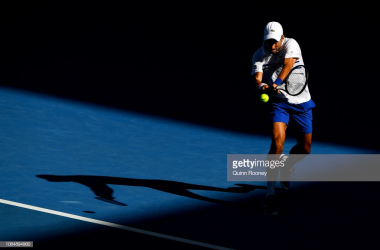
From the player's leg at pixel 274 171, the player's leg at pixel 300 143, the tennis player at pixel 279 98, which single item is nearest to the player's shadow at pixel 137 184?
the player's leg at pixel 300 143

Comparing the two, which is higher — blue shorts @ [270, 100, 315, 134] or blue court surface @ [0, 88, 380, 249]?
blue shorts @ [270, 100, 315, 134]

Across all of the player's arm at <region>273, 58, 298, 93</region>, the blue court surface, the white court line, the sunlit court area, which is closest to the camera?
the white court line

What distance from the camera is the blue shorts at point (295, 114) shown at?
7.06m

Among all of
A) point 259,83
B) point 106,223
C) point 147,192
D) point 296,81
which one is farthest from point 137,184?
point 296,81

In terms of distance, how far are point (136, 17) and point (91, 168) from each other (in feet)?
31.8

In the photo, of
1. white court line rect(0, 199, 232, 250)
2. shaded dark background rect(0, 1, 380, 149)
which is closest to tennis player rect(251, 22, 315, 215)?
white court line rect(0, 199, 232, 250)

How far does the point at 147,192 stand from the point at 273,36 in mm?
2266

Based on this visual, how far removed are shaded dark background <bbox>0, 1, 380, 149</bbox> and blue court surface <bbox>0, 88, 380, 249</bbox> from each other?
109cm

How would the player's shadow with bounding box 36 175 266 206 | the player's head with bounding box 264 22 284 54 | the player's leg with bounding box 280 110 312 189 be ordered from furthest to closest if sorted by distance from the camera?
the player's shadow with bounding box 36 175 266 206
the player's leg with bounding box 280 110 312 189
the player's head with bounding box 264 22 284 54

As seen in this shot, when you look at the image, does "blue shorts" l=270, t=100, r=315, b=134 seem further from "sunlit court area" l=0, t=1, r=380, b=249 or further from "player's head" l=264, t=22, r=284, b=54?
"sunlit court area" l=0, t=1, r=380, b=249

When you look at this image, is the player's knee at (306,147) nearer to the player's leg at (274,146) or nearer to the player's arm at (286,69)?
the player's leg at (274,146)

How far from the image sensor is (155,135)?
31.6ft

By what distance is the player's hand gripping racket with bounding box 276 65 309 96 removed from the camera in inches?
282

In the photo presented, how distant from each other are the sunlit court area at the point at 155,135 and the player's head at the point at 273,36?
1.74 meters
